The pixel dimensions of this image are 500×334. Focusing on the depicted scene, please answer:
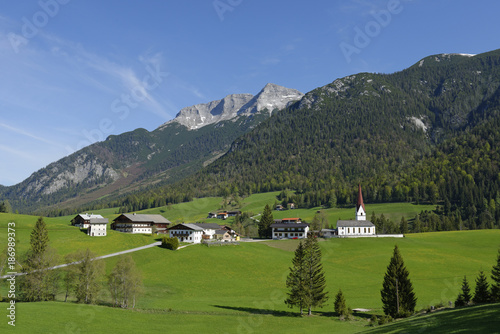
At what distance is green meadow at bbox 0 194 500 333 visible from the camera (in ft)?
156

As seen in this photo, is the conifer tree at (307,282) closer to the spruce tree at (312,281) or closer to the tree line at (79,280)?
the spruce tree at (312,281)

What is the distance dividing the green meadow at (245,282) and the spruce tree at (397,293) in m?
3.84

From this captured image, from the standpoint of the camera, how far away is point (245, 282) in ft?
265

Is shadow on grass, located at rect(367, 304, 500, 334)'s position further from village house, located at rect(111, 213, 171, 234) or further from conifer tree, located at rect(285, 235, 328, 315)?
village house, located at rect(111, 213, 171, 234)

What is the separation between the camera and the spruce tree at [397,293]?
2188 inches

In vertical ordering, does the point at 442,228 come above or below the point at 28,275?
above

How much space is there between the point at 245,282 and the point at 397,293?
3461 centimetres

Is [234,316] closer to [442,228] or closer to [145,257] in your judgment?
[145,257]

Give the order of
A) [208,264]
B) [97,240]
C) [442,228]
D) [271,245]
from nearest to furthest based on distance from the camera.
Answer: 1. [208,264]
2. [97,240]
3. [271,245]
4. [442,228]

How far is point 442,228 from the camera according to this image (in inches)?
6526

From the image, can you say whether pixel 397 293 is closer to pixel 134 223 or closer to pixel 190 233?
pixel 190 233

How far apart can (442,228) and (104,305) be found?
151573mm

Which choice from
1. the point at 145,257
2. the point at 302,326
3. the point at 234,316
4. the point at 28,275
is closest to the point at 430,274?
the point at 302,326

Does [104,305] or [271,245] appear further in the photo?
[271,245]
